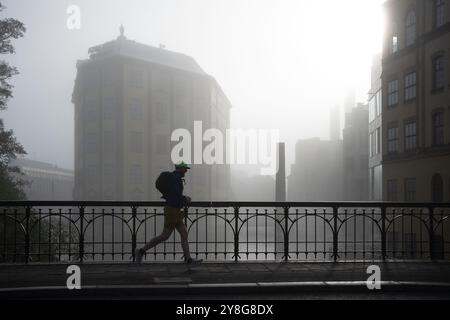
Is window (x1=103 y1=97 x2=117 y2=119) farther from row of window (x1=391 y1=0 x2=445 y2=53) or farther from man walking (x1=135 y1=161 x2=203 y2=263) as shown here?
man walking (x1=135 y1=161 x2=203 y2=263)

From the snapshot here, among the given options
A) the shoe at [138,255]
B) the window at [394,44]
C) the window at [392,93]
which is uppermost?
the window at [394,44]

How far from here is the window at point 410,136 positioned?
46.2 m

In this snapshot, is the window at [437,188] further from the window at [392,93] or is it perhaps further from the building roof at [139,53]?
the building roof at [139,53]

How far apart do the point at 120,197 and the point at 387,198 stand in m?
32.8

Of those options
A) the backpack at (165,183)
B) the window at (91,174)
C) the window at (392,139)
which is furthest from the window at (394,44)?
the backpack at (165,183)

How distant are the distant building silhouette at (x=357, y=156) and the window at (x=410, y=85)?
4375cm

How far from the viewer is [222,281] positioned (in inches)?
370

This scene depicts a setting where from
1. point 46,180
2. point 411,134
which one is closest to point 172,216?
point 411,134

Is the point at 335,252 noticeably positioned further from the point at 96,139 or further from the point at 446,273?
the point at 96,139

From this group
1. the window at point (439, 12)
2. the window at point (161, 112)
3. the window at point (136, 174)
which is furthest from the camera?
the window at point (161, 112)

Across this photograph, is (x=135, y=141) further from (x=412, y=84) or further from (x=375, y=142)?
(x=412, y=84)

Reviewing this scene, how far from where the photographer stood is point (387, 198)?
164 feet

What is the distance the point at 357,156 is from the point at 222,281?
87291 mm

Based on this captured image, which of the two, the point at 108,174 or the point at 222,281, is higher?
the point at 108,174
